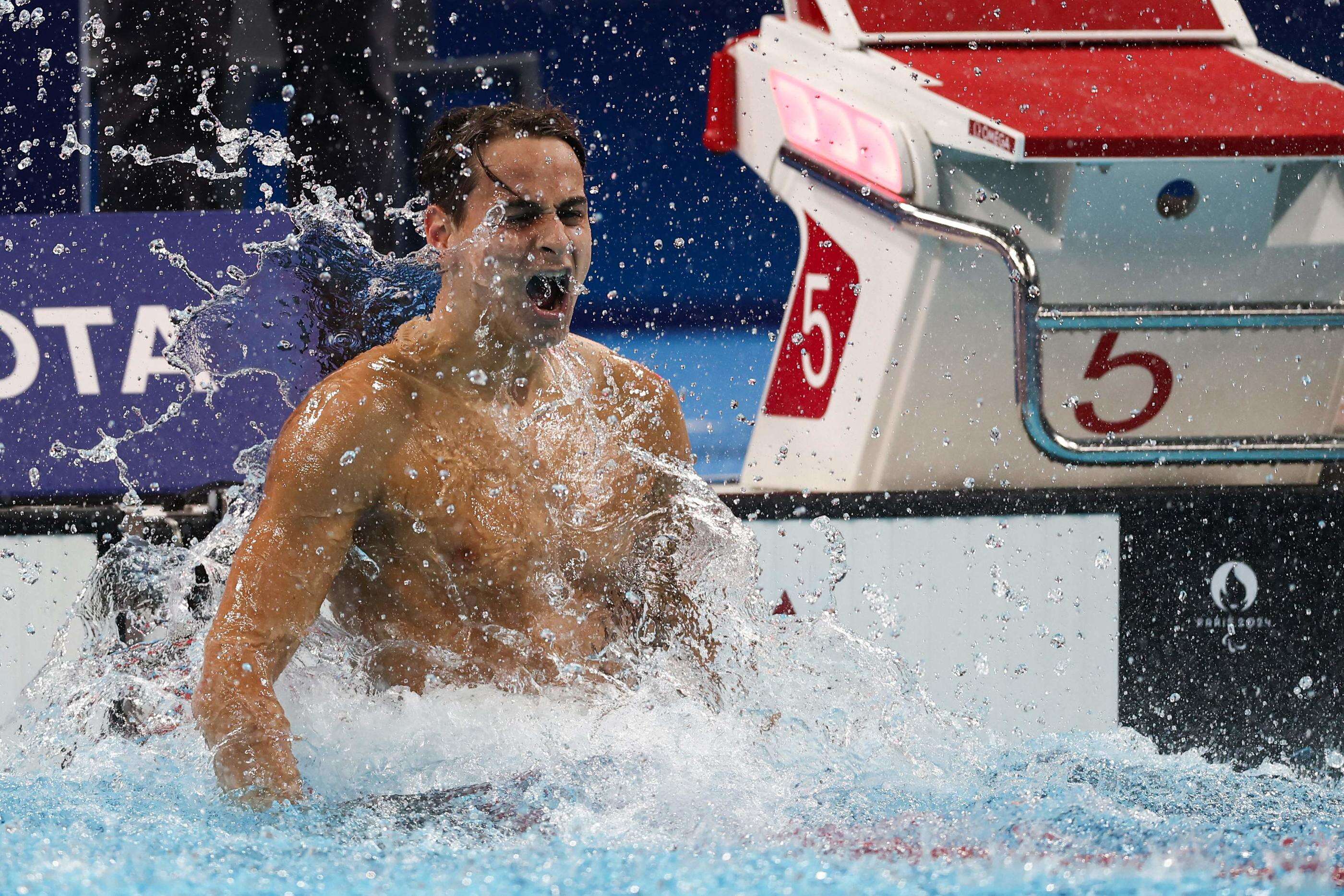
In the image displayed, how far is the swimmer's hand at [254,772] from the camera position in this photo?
1.62 m

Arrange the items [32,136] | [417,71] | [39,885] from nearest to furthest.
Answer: [39,885]
[417,71]
[32,136]

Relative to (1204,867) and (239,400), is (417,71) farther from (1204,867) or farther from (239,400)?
(1204,867)

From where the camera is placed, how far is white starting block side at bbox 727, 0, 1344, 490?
2834 mm

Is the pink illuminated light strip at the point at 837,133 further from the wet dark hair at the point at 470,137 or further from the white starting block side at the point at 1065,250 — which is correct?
the wet dark hair at the point at 470,137

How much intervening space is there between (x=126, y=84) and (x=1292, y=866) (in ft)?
8.79

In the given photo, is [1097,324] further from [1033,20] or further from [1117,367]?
[1033,20]

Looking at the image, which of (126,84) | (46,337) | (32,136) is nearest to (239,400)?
(46,337)

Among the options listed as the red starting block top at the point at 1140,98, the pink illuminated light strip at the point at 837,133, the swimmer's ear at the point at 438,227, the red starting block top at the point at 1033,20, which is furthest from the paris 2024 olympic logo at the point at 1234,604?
the swimmer's ear at the point at 438,227

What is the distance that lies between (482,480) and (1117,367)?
1.57m

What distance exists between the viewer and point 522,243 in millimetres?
1825

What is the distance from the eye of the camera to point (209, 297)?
2762mm

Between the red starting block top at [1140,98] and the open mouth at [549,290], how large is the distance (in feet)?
3.99

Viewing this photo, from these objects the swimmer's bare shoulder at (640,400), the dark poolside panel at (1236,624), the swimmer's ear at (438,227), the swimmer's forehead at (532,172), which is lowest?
the dark poolside panel at (1236,624)

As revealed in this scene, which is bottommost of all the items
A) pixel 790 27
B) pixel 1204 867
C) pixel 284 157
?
pixel 1204 867
